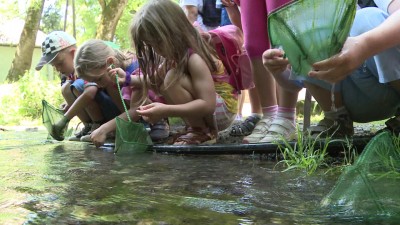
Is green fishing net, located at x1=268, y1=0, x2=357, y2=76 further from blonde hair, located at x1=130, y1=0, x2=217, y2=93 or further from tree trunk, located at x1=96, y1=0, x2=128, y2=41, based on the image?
tree trunk, located at x1=96, y1=0, x2=128, y2=41

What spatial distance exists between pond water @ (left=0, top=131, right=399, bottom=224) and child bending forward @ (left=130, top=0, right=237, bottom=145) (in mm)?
533

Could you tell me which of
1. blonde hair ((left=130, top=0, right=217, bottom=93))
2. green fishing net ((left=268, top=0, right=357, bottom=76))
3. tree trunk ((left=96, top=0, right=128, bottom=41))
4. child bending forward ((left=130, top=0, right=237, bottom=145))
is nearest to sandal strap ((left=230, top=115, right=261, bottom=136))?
child bending forward ((left=130, top=0, right=237, bottom=145))

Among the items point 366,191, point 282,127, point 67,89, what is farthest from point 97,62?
point 366,191

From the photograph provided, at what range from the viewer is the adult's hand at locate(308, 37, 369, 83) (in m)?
1.25

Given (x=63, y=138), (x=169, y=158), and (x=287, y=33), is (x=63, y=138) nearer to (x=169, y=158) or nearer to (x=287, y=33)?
(x=169, y=158)

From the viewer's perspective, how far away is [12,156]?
7.70 feet

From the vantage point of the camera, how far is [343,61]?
1.25 m

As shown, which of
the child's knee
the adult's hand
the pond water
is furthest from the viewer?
the child's knee

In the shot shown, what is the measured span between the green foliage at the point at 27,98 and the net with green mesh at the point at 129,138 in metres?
6.75

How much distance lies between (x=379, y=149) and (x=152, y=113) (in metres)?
1.37

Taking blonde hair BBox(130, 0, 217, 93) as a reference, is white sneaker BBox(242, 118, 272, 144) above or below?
below

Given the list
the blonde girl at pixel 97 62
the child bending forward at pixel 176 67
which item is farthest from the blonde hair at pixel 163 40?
the blonde girl at pixel 97 62

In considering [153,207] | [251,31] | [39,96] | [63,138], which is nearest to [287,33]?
[153,207]

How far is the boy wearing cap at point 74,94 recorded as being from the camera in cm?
336
